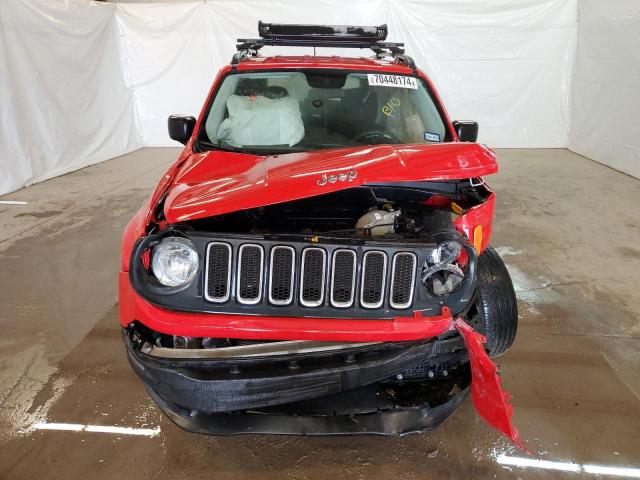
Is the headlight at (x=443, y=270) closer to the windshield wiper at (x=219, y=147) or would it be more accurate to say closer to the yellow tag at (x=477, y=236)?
the yellow tag at (x=477, y=236)

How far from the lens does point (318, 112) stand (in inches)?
111

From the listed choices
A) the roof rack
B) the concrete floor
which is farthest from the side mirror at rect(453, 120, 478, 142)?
the concrete floor

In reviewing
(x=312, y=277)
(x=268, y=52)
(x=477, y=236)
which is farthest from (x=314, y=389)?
(x=268, y=52)

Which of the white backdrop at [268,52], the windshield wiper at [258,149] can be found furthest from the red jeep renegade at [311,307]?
the white backdrop at [268,52]

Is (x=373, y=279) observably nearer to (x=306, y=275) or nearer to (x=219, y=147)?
(x=306, y=275)

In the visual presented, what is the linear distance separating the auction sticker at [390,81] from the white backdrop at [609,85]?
557 cm

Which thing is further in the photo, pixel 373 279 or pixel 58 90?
pixel 58 90

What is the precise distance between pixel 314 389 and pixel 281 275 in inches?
15.9

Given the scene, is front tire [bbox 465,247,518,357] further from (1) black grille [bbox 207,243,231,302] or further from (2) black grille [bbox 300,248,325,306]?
(1) black grille [bbox 207,243,231,302]

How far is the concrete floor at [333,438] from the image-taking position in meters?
1.98

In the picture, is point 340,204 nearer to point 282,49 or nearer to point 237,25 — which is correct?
point 282,49

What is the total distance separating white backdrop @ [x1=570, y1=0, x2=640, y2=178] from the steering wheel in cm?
582

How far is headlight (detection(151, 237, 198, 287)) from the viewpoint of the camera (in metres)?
1.65

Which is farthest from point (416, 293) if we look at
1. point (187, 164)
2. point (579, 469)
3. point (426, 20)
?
point (426, 20)
